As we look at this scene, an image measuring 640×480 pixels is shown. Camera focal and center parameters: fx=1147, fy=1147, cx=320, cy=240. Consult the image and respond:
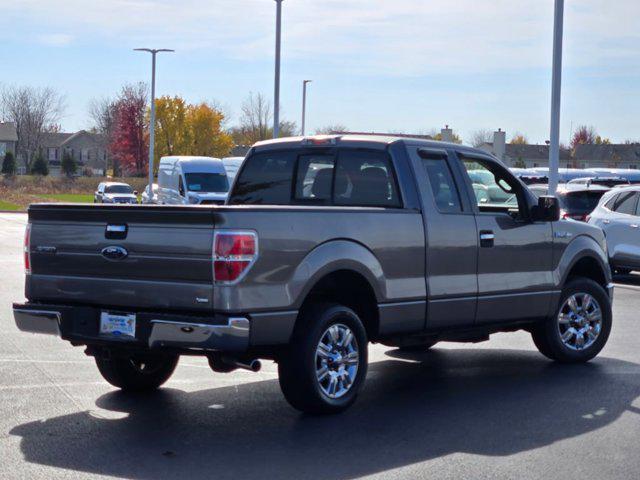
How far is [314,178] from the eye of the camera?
9.41 m

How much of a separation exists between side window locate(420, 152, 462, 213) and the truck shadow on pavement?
1.49 m

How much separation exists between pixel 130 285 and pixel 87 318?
453 millimetres

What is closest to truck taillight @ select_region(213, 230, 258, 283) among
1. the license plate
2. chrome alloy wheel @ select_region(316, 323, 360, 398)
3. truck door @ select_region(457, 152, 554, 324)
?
the license plate

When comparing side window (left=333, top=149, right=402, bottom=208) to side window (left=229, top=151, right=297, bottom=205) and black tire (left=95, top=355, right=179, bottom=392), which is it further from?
black tire (left=95, top=355, right=179, bottom=392)

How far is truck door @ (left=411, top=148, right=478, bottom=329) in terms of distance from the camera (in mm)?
8938

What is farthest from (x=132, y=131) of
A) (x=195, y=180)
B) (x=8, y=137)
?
(x=195, y=180)

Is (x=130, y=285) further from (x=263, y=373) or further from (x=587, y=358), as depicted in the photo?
(x=587, y=358)

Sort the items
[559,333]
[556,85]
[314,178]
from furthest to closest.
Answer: [556,85], [559,333], [314,178]

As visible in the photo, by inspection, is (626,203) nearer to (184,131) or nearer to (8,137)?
(184,131)

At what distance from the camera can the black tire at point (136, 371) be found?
347 inches

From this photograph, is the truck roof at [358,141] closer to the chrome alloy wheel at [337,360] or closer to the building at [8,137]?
the chrome alloy wheel at [337,360]

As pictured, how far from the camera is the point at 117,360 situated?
28.8ft

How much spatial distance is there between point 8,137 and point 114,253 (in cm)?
11534

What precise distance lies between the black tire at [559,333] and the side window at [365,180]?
2.30 metres
